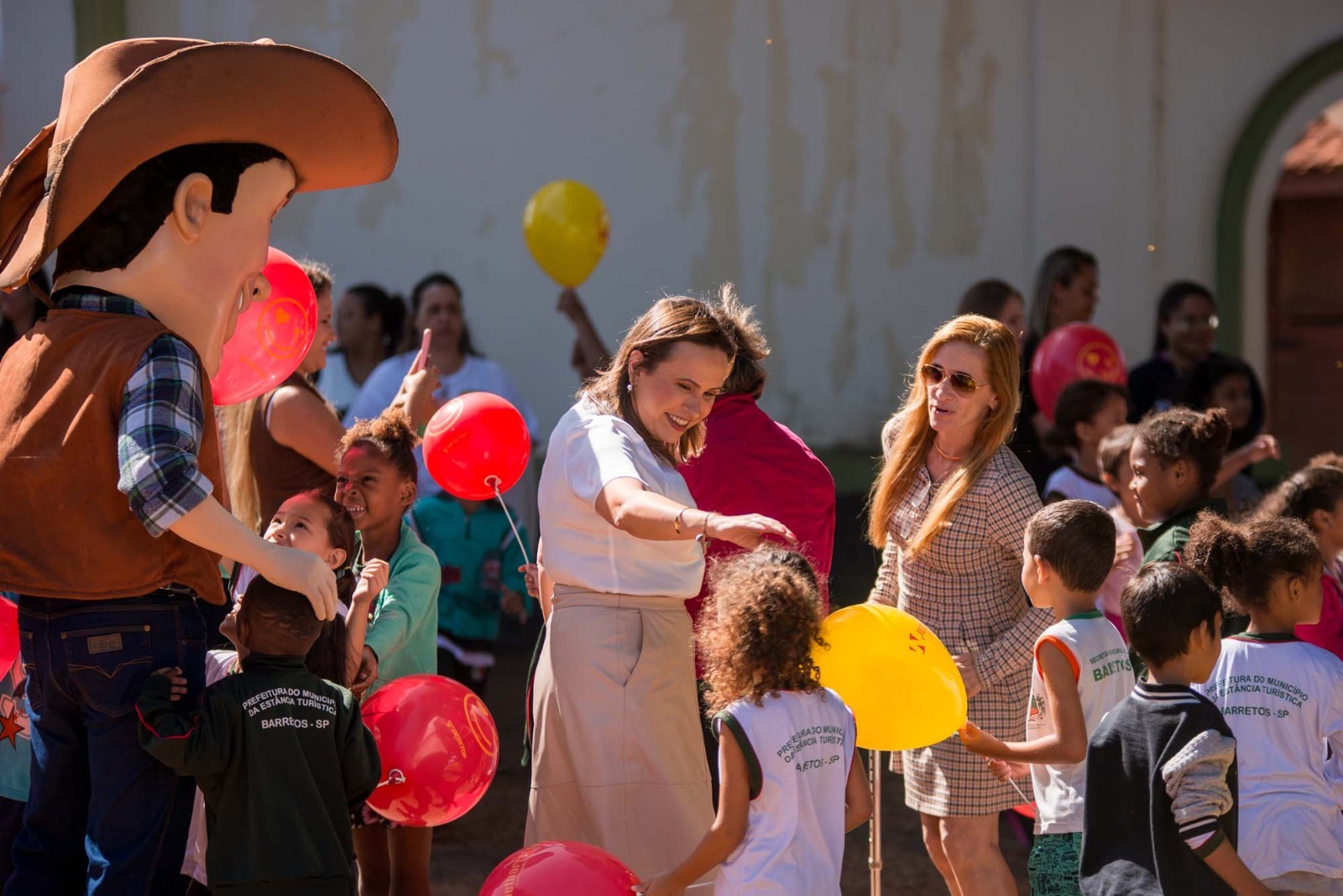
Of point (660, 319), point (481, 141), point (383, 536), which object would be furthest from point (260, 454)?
point (481, 141)

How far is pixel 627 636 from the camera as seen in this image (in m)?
3.29

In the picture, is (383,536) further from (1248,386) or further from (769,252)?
(769,252)

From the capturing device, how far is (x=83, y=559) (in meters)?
2.88

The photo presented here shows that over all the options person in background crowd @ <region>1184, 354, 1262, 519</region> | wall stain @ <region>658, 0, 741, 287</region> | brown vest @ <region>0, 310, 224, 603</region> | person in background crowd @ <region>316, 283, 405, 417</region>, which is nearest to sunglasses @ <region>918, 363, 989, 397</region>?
brown vest @ <region>0, 310, 224, 603</region>

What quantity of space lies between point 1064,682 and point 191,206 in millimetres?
2066

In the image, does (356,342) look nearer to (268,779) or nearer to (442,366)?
(442,366)

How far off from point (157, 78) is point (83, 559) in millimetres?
917

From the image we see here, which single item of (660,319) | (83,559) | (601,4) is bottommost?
(83,559)

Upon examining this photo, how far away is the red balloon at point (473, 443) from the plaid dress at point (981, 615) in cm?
111

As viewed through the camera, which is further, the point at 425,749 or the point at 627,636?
the point at 425,749

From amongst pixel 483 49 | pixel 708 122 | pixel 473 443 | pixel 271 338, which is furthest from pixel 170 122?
pixel 708 122

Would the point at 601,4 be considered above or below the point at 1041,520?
above

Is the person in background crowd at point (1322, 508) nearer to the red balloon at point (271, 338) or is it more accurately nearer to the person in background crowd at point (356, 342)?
the red balloon at point (271, 338)

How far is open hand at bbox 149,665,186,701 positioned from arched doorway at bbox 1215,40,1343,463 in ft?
23.1
